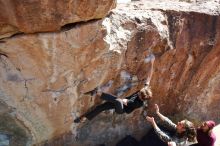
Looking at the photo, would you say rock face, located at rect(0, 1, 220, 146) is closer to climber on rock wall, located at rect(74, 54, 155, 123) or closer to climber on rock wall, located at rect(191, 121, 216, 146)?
climber on rock wall, located at rect(74, 54, 155, 123)

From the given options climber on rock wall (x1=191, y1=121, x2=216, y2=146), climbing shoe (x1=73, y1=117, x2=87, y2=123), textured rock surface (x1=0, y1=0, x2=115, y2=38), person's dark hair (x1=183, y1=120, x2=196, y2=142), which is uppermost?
textured rock surface (x1=0, y1=0, x2=115, y2=38)

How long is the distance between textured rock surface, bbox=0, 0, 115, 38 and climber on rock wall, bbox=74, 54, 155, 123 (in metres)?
1.19

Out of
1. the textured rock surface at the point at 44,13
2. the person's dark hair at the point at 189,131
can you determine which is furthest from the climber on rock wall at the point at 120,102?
the textured rock surface at the point at 44,13

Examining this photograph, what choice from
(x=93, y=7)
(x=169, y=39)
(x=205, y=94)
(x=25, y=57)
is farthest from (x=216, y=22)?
(x=25, y=57)

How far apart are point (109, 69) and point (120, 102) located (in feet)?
1.55

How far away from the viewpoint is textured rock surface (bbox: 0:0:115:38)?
4.83m

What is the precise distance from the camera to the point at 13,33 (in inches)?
205

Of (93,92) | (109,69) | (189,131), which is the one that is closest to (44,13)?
(109,69)

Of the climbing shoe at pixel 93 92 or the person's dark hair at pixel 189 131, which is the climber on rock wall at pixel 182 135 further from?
the climbing shoe at pixel 93 92

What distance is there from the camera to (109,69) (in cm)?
609

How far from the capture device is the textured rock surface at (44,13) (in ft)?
15.8

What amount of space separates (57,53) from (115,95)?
4.19 feet

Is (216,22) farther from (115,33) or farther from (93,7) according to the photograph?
(93,7)

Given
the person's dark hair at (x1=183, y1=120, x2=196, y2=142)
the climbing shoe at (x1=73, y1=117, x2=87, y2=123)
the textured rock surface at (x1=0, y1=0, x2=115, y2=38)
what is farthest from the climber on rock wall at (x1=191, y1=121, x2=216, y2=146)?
the textured rock surface at (x1=0, y1=0, x2=115, y2=38)
